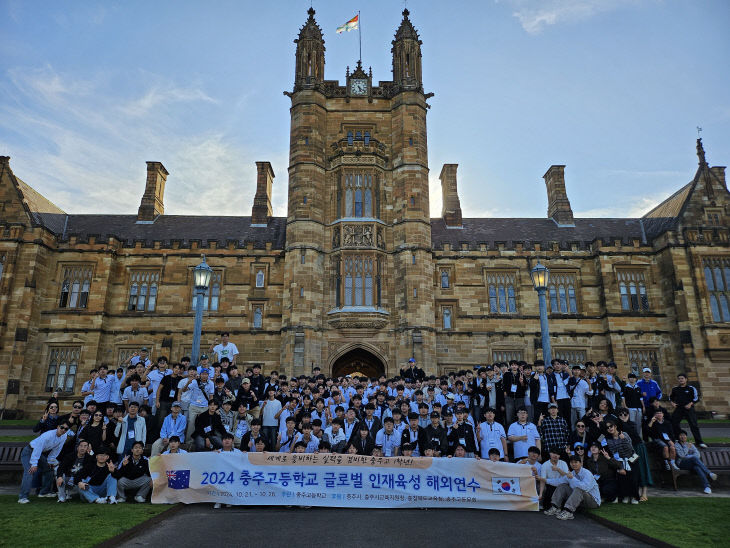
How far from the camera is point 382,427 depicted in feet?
36.8

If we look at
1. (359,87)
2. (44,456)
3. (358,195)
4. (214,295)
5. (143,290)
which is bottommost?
(44,456)

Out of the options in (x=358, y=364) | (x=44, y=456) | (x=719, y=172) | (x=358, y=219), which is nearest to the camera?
(x=44, y=456)

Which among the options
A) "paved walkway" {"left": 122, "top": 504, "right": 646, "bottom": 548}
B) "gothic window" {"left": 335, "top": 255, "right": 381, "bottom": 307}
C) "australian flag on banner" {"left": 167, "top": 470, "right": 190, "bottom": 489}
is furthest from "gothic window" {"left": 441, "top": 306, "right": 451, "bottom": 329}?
"australian flag on banner" {"left": 167, "top": 470, "right": 190, "bottom": 489}

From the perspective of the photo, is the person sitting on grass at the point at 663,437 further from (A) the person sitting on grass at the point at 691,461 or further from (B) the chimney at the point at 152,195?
(B) the chimney at the point at 152,195

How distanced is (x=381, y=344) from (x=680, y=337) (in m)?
15.4

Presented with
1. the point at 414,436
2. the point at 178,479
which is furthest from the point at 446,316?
the point at 178,479

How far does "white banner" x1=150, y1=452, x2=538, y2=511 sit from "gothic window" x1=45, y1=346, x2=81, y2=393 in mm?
18977

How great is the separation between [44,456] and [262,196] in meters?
23.9

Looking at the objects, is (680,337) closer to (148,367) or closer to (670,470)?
(670,470)

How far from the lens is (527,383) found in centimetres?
1211

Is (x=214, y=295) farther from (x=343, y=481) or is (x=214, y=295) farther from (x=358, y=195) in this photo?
(x=343, y=481)

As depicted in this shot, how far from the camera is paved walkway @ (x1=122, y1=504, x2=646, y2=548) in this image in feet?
22.2

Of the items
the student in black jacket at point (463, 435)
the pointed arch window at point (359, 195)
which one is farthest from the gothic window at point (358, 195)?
the student in black jacket at point (463, 435)

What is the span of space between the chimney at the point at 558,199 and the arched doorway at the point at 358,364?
1597 cm
